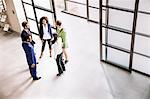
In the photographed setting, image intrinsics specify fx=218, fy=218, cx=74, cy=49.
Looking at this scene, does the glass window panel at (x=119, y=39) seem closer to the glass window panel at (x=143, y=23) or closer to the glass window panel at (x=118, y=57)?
the glass window panel at (x=118, y=57)

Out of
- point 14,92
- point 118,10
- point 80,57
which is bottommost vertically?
point 14,92

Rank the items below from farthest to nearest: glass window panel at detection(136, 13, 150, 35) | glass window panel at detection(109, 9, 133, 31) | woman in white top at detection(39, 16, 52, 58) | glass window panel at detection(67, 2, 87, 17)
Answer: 1. glass window panel at detection(67, 2, 87, 17)
2. woman in white top at detection(39, 16, 52, 58)
3. glass window panel at detection(109, 9, 133, 31)
4. glass window panel at detection(136, 13, 150, 35)

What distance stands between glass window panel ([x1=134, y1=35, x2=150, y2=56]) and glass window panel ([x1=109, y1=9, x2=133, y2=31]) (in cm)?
34

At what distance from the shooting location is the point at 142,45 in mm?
5293

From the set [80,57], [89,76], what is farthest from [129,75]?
[80,57]

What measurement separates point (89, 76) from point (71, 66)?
67 centimetres

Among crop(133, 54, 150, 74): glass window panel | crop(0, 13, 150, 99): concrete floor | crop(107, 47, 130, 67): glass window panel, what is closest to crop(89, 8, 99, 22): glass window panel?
crop(0, 13, 150, 99): concrete floor

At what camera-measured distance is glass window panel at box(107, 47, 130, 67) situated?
5.74 m

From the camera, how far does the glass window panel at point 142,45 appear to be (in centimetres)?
518

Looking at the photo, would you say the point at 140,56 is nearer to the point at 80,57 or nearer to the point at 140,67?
the point at 140,67

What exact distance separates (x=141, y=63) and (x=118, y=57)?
63 centimetres

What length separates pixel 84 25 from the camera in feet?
26.5

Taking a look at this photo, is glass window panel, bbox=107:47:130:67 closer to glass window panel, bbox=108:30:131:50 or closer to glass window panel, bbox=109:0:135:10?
glass window panel, bbox=108:30:131:50

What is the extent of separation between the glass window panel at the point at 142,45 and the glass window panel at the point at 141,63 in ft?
0.59
